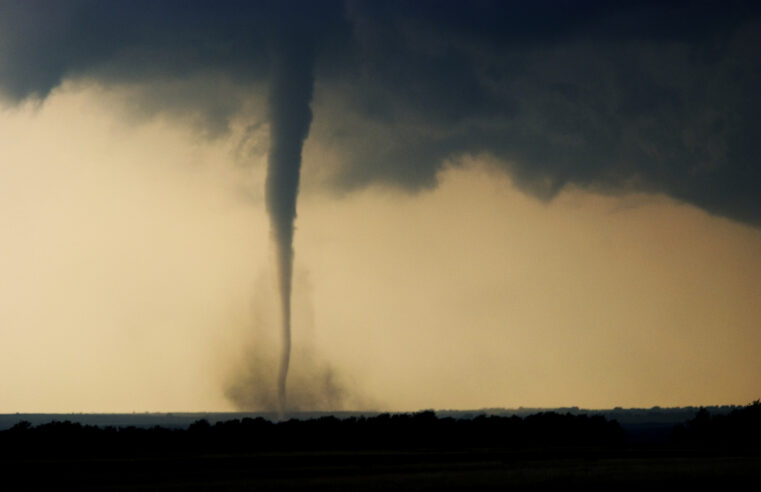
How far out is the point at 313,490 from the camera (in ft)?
155

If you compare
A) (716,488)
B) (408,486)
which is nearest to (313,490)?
(408,486)

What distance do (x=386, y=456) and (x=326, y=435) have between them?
25.9 metres

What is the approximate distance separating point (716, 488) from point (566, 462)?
2120 centimetres

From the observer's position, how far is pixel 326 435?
10369cm

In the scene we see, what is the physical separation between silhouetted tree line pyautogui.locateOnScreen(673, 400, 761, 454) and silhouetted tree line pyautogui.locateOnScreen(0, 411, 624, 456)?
10.3 meters

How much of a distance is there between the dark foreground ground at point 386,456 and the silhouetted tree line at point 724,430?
259mm

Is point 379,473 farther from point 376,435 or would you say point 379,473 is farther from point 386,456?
point 376,435

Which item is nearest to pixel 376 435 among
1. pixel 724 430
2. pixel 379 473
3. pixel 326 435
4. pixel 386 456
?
pixel 326 435

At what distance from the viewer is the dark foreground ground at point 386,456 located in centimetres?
5212

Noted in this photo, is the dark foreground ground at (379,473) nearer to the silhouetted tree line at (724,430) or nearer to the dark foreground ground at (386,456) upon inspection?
the dark foreground ground at (386,456)

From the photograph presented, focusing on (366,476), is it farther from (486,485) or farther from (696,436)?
(696,436)

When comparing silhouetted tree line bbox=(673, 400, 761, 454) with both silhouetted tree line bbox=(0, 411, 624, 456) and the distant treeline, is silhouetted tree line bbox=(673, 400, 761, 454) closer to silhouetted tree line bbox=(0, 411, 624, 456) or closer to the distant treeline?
the distant treeline

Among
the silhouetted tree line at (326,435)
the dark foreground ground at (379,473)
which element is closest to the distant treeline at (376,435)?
the silhouetted tree line at (326,435)

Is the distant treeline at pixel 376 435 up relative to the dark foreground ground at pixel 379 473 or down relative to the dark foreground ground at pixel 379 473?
up
